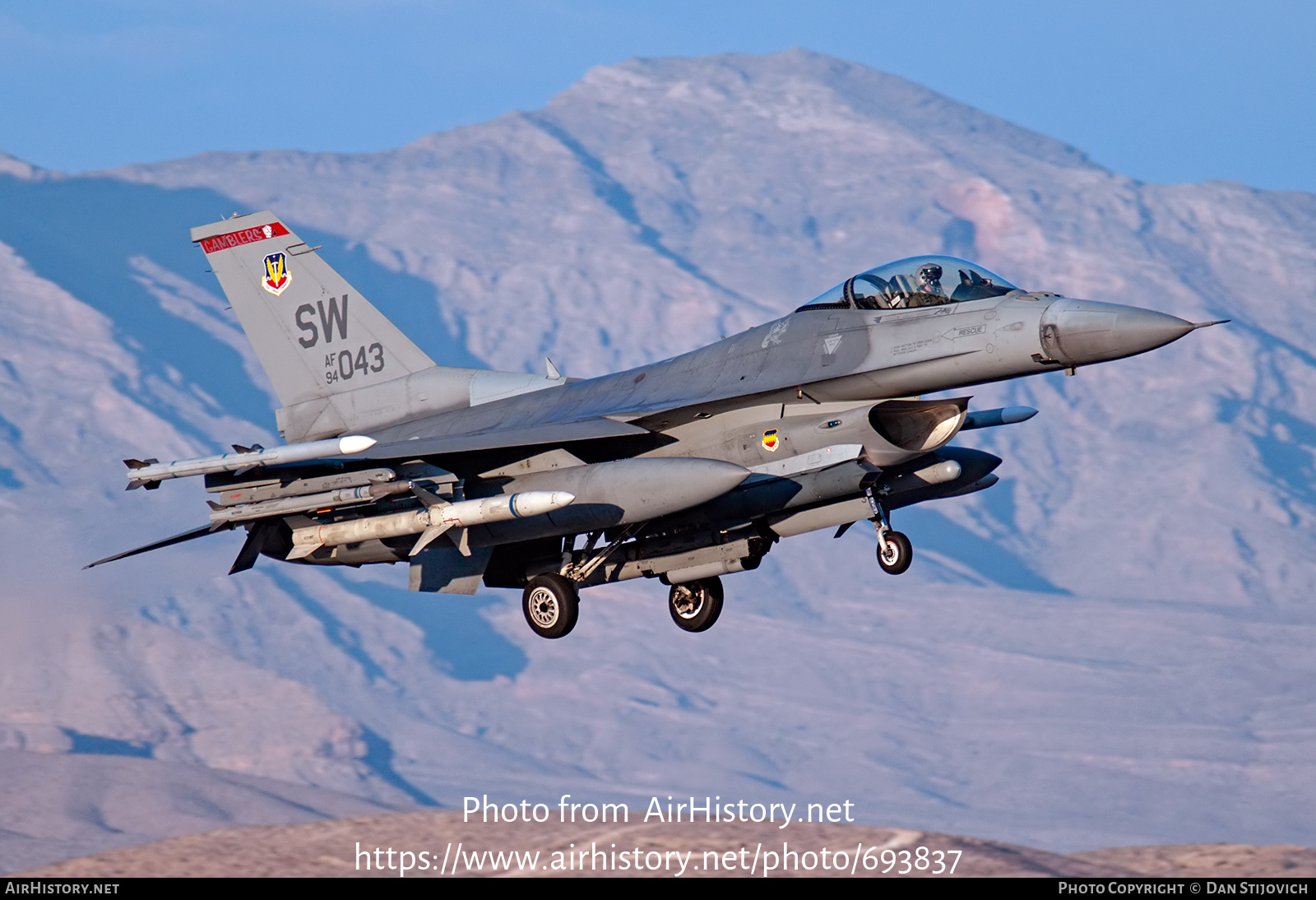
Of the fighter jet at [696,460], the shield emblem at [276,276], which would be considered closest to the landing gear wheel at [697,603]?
the fighter jet at [696,460]

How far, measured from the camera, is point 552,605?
64.7 feet

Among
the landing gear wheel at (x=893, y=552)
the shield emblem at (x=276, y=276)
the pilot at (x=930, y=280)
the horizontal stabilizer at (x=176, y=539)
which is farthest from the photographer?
the shield emblem at (x=276, y=276)

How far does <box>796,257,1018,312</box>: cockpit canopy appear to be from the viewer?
59.8 ft

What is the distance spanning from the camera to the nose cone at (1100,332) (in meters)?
16.9

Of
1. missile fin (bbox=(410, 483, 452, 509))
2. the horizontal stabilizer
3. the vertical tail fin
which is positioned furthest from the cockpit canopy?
the horizontal stabilizer

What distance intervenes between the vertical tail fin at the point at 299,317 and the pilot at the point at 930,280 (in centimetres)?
670

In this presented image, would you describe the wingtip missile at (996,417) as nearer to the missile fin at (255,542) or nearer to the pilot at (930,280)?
the pilot at (930,280)

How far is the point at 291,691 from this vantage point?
175m

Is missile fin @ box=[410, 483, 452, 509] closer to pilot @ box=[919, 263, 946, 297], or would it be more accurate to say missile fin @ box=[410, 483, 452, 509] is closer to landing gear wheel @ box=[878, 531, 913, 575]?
landing gear wheel @ box=[878, 531, 913, 575]

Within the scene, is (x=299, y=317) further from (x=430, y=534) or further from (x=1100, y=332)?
(x=1100, y=332)

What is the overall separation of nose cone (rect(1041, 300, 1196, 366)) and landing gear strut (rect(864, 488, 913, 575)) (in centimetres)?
249

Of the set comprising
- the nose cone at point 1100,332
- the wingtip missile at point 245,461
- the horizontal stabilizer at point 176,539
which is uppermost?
the nose cone at point 1100,332

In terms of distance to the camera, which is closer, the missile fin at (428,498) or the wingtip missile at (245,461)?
the wingtip missile at (245,461)
